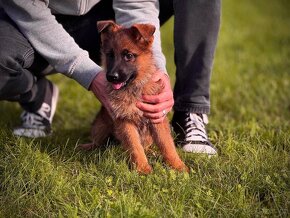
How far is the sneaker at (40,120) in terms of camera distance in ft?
15.0

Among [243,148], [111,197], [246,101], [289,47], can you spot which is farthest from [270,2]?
[111,197]

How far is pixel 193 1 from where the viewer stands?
4.00m

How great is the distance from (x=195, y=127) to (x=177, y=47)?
62cm

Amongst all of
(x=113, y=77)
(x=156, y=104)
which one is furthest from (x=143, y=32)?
(x=156, y=104)

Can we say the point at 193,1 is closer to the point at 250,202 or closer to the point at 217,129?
the point at 217,129

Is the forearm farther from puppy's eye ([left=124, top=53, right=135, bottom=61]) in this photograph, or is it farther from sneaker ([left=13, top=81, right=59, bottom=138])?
sneaker ([left=13, top=81, right=59, bottom=138])

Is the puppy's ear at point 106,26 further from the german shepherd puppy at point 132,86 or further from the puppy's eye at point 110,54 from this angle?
the puppy's eye at point 110,54

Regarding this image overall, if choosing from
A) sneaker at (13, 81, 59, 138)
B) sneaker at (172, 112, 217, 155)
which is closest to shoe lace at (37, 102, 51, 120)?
sneaker at (13, 81, 59, 138)

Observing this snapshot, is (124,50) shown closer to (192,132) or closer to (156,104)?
(156,104)

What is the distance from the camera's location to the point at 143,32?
11.3 ft

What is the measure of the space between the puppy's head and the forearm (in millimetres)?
160

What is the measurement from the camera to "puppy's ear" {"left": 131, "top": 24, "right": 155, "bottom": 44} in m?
3.44

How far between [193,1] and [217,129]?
1.20m

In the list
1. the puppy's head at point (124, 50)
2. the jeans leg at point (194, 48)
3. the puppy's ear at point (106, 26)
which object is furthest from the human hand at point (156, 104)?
the jeans leg at point (194, 48)
